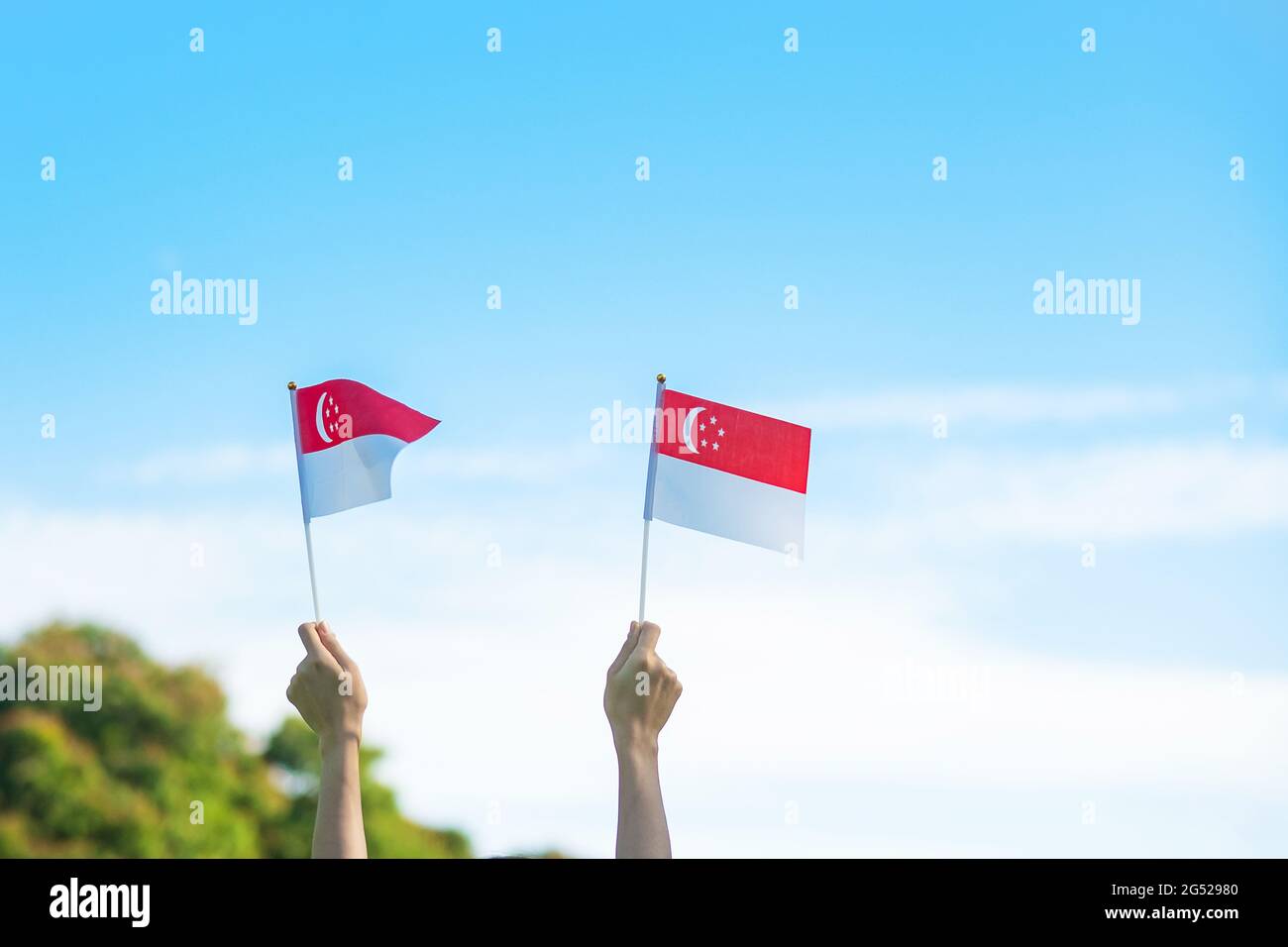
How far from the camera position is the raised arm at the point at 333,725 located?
3229 millimetres

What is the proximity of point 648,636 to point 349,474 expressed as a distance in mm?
3042

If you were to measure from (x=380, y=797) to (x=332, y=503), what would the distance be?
168 ft

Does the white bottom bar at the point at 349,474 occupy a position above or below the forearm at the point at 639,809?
above

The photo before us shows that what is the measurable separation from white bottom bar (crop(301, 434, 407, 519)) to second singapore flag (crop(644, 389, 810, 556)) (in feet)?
4.45

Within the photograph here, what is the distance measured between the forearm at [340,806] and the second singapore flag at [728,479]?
2755mm

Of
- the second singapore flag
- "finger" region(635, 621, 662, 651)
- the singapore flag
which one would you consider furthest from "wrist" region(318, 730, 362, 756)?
the singapore flag

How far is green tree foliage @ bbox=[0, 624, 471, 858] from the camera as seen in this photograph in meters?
43.9

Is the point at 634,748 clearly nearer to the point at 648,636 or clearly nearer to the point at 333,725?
the point at 648,636

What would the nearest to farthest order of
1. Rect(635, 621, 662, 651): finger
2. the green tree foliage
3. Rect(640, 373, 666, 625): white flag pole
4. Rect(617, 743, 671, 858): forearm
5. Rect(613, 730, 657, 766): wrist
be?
Rect(617, 743, 671, 858): forearm → Rect(613, 730, 657, 766): wrist → Rect(635, 621, 662, 651): finger → Rect(640, 373, 666, 625): white flag pole → the green tree foliage

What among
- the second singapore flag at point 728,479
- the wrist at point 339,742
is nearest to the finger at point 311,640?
the wrist at point 339,742

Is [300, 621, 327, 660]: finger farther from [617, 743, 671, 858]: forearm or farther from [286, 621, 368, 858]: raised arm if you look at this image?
[617, 743, 671, 858]: forearm

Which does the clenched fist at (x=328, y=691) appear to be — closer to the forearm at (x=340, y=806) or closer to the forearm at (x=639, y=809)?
the forearm at (x=340, y=806)

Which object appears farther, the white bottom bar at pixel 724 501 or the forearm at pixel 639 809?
the white bottom bar at pixel 724 501
